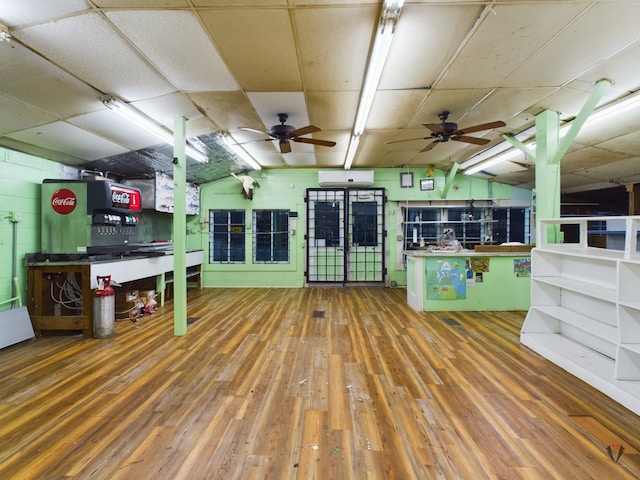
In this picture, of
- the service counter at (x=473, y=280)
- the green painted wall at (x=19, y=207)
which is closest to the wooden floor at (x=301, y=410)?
the green painted wall at (x=19, y=207)

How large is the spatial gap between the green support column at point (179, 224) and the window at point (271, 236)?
12.0 feet

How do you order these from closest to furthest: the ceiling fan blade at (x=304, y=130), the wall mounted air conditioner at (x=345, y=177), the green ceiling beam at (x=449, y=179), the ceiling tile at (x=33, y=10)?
the ceiling tile at (x=33, y=10), the ceiling fan blade at (x=304, y=130), the green ceiling beam at (x=449, y=179), the wall mounted air conditioner at (x=345, y=177)

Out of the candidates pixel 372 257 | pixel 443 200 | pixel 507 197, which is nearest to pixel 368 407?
pixel 372 257

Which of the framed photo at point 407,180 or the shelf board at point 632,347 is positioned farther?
the framed photo at point 407,180

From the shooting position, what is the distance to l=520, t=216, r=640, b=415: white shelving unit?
7.85ft

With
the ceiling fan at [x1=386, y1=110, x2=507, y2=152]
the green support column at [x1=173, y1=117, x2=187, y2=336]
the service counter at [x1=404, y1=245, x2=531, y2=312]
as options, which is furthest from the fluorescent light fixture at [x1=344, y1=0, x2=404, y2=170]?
the service counter at [x1=404, y1=245, x2=531, y2=312]

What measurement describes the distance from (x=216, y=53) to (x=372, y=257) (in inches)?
230

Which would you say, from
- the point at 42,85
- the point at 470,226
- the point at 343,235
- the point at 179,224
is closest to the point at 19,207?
the point at 42,85

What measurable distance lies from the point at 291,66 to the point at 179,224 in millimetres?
2415

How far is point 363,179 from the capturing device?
716cm

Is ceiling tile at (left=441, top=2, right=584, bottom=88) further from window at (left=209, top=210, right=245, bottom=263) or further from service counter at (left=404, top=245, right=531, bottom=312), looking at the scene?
window at (left=209, top=210, right=245, bottom=263)

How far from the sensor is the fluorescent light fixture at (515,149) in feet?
11.6

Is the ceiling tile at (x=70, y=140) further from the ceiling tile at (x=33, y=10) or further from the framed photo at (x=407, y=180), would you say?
the framed photo at (x=407, y=180)

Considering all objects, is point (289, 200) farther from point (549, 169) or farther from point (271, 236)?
point (549, 169)
